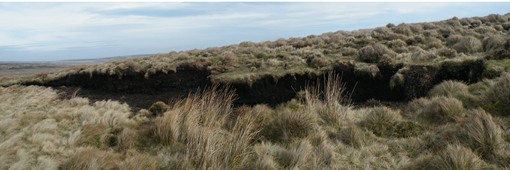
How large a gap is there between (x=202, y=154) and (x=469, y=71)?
395 inches

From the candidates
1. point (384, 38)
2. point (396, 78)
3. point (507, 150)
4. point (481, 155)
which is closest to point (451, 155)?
point (481, 155)

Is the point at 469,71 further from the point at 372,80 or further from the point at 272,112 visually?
the point at 272,112

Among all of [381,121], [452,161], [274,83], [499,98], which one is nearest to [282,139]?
[381,121]

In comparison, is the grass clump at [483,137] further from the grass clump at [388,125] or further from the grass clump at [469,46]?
the grass clump at [469,46]

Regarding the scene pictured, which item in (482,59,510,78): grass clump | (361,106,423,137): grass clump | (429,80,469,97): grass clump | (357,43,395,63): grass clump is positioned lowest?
(361,106,423,137): grass clump

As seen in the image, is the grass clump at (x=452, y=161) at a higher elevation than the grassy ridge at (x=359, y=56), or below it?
below

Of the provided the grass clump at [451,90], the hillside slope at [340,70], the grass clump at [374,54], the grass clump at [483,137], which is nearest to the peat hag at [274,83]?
the hillside slope at [340,70]

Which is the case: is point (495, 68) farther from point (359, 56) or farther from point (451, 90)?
point (359, 56)

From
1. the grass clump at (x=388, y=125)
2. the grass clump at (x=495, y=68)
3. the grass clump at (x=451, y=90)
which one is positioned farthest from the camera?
the grass clump at (x=495, y=68)

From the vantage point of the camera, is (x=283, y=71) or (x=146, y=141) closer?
(x=146, y=141)

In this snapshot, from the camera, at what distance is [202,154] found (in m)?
6.25

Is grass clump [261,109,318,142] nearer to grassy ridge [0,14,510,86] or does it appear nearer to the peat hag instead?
the peat hag

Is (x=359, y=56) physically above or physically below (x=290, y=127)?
above

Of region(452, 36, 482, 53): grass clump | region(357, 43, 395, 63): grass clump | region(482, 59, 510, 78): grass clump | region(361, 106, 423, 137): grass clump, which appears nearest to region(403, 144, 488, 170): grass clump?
region(361, 106, 423, 137): grass clump
